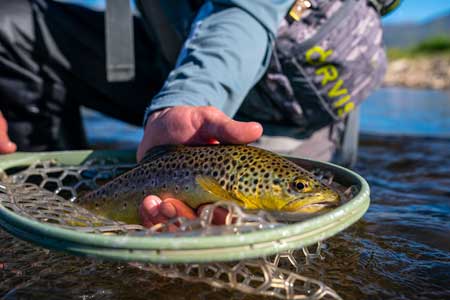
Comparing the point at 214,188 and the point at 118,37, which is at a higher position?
the point at 118,37

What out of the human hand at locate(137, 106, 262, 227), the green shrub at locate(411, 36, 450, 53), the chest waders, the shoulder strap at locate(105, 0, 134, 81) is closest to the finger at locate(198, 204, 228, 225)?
the human hand at locate(137, 106, 262, 227)

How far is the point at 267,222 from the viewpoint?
4.17 feet

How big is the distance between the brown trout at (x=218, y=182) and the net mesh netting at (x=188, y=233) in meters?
0.12

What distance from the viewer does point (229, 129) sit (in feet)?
5.50

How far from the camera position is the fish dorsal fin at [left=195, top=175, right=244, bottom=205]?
5.21ft

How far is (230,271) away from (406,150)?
3475 mm

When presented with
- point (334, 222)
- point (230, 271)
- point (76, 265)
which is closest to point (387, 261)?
point (334, 222)

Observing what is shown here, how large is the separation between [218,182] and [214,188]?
7cm

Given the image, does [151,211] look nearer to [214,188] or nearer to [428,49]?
[214,188]

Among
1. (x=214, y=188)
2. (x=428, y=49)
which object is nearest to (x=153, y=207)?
(x=214, y=188)

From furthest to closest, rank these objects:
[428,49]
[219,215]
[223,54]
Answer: [428,49] < [223,54] < [219,215]

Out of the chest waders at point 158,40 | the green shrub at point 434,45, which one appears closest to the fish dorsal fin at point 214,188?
the chest waders at point 158,40

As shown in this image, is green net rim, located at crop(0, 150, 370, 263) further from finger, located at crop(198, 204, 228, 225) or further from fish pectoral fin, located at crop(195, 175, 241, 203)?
fish pectoral fin, located at crop(195, 175, 241, 203)

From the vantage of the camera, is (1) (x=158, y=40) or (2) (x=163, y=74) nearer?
(1) (x=158, y=40)
